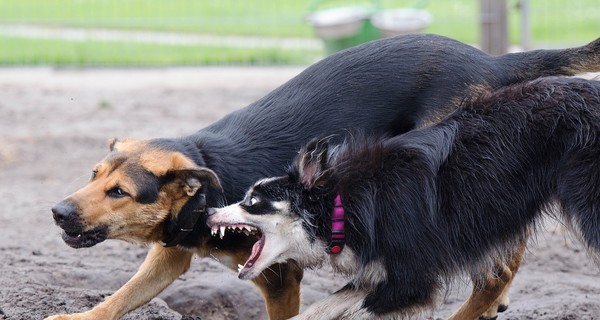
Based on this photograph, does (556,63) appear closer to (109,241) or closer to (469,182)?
(469,182)

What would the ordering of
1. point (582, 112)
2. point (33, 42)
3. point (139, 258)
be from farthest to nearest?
point (33, 42), point (139, 258), point (582, 112)

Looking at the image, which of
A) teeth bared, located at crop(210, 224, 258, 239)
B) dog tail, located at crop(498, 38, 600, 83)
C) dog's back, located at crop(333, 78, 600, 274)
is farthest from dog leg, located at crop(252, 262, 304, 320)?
dog tail, located at crop(498, 38, 600, 83)

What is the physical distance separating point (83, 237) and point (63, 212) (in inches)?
7.7

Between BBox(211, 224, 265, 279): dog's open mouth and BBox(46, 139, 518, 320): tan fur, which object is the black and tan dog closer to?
BBox(46, 139, 518, 320): tan fur

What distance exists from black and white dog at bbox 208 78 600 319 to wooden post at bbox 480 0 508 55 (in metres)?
9.07

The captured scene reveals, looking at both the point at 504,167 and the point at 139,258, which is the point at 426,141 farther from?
the point at 139,258

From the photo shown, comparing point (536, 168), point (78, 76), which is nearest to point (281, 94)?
point (536, 168)

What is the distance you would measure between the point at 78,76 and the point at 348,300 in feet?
33.0

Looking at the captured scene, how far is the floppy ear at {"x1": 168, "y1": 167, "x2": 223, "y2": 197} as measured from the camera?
16.9 ft

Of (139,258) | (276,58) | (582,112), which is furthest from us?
(276,58)

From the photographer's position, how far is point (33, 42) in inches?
643

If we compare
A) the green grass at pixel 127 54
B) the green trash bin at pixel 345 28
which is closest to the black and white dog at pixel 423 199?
the green trash bin at pixel 345 28

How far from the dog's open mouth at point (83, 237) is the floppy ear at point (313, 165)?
3.50 ft

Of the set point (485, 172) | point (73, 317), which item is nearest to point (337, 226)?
point (485, 172)
